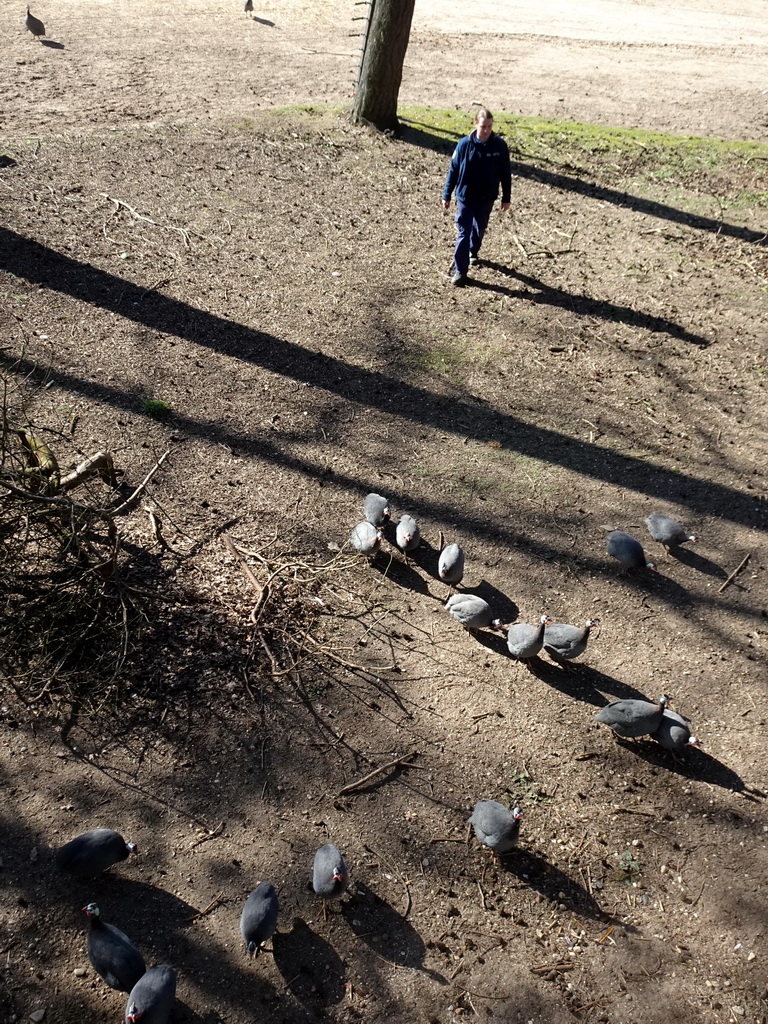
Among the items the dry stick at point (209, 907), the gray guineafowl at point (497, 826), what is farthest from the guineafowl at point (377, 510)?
the dry stick at point (209, 907)

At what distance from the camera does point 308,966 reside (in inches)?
146

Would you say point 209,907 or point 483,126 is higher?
point 483,126

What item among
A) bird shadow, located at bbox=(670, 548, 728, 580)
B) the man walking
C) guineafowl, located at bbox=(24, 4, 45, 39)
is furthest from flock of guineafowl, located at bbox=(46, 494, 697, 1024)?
guineafowl, located at bbox=(24, 4, 45, 39)

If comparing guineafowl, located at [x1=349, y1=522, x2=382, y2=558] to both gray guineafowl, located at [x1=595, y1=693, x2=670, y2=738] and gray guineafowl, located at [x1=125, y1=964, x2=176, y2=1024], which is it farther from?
gray guineafowl, located at [x1=125, y1=964, x2=176, y2=1024]

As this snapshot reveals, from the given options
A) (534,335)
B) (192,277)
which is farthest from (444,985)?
(192,277)

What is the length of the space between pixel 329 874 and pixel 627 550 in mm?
3274

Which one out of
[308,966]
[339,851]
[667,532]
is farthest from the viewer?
[667,532]

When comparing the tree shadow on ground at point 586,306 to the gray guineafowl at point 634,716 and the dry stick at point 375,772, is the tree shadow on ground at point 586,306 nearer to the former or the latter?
the gray guineafowl at point 634,716

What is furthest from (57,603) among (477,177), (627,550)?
(477,177)

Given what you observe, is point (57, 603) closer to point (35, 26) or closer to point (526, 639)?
point (526, 639)

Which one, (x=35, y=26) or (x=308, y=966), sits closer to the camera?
(x=308, y=966)

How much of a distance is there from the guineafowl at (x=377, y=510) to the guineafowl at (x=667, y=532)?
214 cm

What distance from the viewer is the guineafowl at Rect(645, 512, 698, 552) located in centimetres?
602

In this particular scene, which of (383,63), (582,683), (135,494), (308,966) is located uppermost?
(383,63)
